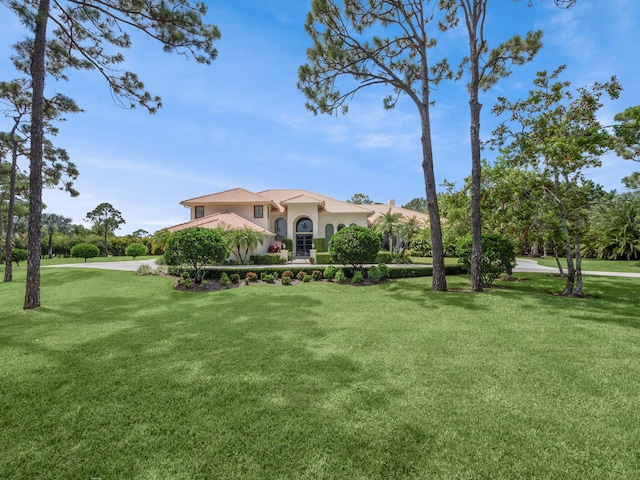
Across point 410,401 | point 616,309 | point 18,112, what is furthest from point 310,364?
point 18,112

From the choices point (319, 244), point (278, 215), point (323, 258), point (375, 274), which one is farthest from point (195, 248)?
point (278, 215)

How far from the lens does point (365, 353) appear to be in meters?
5.17

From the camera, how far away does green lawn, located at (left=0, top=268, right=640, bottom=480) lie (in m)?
2.54

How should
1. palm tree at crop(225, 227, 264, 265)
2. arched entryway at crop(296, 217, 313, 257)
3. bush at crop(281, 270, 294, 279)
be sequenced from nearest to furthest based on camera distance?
1. bush at crop(281, 270, 294, 279)
2. palm tree at crop(225, 227, 264, 265)
3. arched entryway at crop(296, 217, 313, 257)

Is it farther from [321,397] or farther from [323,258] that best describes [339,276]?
[321,397]

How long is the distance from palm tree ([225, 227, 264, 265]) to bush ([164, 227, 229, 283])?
781 centimetres

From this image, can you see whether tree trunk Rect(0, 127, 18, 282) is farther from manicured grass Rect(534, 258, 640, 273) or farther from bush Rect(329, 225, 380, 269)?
manicured grass Rect(534, 258, 640, 273)

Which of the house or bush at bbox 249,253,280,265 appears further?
the house

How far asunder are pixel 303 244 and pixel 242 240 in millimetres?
9656

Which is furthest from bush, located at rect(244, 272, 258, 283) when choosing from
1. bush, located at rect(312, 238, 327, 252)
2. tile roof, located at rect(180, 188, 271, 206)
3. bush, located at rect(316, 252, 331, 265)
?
bush, located at rect(312, 238, 327, 252)

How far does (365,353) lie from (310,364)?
1.10m

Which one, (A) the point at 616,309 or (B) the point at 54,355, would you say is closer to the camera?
(B) the point at 54,355

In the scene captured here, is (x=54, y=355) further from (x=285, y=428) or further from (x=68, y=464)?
(x=285, y=428)

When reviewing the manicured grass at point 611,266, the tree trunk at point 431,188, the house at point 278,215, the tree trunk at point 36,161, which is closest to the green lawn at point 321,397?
the tree trunk at point 36,161
